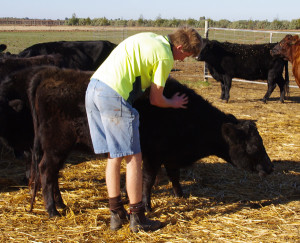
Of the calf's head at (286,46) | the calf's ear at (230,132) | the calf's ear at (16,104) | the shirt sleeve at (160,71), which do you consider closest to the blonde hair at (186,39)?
the shirt sleeve at (160,71)

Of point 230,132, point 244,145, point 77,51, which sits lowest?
point 244,145

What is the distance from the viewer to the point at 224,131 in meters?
4.56

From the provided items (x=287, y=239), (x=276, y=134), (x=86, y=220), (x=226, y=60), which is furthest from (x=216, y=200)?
(x=226, y=60)

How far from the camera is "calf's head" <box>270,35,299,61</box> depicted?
33.6 ft

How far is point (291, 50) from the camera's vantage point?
10375 mm

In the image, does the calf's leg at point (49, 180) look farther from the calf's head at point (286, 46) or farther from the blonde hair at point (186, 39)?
the calf's head at point (286, 46)

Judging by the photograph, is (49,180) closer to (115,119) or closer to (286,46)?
(115,119)

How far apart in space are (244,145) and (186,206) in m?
0.99

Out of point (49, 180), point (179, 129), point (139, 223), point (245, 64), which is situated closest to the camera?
point (139, 223)

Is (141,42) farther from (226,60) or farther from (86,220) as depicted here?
(226,60)

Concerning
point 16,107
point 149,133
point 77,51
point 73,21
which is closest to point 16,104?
point 16,107

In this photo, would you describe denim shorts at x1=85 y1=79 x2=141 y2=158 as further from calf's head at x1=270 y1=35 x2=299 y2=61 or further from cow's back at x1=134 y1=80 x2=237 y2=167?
calf's head at x1=270 y1=35 x2=299 y2=61

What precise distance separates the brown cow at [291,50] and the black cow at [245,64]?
2.86 ft

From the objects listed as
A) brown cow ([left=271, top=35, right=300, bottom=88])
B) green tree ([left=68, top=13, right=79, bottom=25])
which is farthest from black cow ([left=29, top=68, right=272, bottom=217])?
green tree ([left=68, top=13, right=79, bottom=25])
